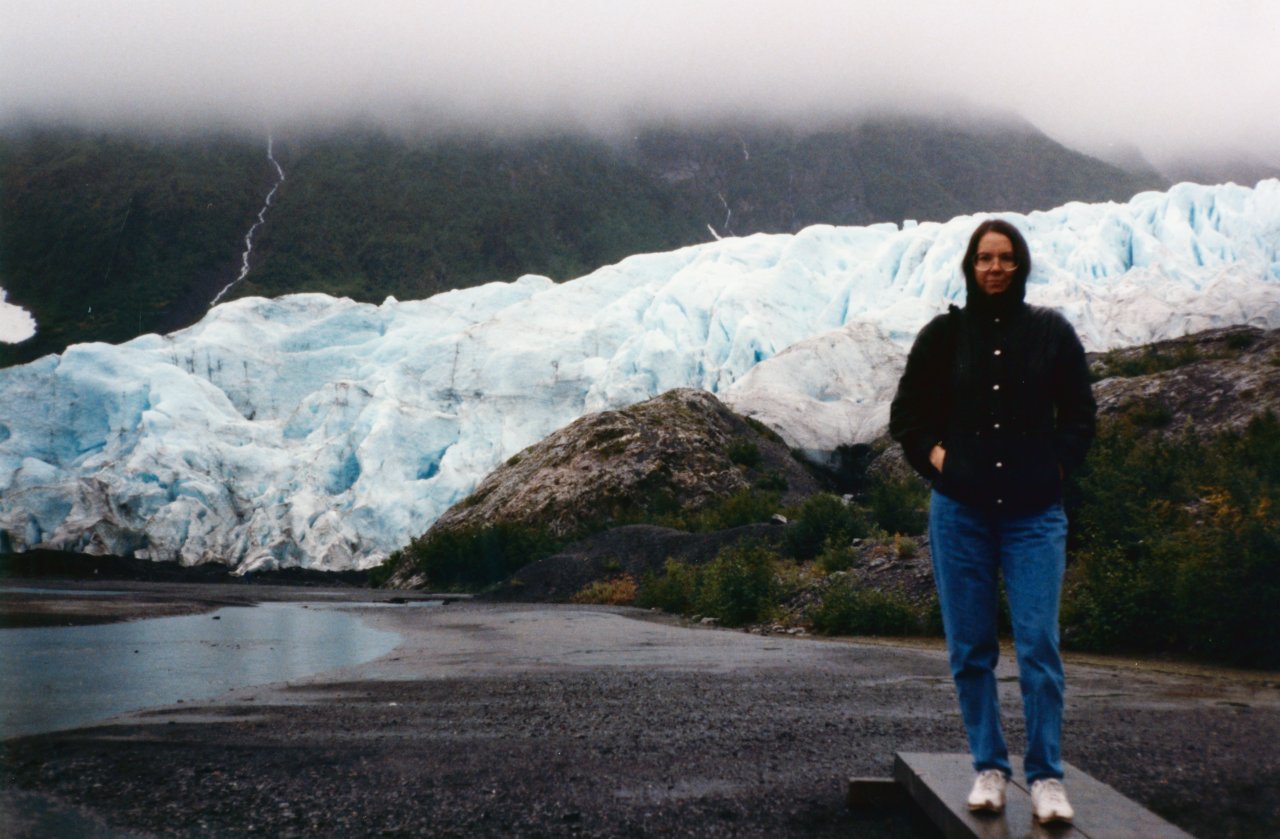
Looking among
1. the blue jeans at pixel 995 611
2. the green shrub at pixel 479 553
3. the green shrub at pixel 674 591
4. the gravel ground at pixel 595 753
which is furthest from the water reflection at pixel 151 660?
the green shrub at pixel 479 553

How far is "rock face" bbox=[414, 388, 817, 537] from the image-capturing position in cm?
3644

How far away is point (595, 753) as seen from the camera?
4.69m

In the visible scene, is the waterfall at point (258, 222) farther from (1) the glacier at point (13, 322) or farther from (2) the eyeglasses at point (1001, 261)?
(2) the eyeglasses at point (1001, 261)

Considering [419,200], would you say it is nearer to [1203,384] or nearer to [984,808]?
[1203,384]

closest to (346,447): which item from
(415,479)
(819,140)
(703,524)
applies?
Answer: (415,479)

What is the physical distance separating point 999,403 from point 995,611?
0.66 meters

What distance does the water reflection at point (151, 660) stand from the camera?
644 centimetres

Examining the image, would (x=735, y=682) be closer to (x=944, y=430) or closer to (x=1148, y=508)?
(x=944, y=430)

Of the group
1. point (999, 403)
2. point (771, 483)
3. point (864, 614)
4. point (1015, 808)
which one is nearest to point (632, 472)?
point (771, 483)

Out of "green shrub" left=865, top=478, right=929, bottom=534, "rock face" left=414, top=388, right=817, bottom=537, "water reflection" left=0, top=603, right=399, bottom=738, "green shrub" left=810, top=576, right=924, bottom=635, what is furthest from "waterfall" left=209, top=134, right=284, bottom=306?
"green shrub" left=810, top=576, right=924, bottom=635

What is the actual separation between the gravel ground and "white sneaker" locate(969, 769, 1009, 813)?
1.06 ft

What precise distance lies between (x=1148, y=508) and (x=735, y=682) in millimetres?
5400

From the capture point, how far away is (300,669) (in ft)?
29.4

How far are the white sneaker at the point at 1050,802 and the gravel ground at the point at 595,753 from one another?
0.48 m
